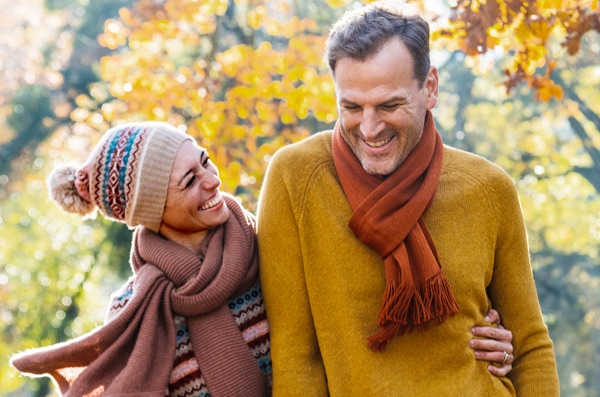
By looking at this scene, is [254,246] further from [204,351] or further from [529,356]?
[529,356]

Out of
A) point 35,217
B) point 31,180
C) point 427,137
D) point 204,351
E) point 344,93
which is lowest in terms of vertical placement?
point 35,217

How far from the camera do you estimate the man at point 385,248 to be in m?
2.75

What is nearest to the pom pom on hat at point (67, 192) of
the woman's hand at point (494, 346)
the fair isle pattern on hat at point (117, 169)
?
the fair isle pattern on hat at point (117, 169)

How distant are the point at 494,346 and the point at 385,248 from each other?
54 cm

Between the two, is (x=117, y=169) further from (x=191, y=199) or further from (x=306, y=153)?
(x=306, y=153)

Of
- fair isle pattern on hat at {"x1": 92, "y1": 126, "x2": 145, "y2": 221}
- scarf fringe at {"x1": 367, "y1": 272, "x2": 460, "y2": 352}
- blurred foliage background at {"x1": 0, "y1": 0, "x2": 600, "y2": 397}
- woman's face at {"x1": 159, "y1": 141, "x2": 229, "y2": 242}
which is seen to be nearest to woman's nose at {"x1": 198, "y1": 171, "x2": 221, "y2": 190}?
woman's face at {"x1": 159, "y1": 141, "x2": 229, "y2": 242}

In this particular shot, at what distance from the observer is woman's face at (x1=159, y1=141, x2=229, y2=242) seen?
2922mm

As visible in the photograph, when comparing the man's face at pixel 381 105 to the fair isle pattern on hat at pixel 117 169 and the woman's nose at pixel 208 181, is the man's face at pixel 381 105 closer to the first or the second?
the woman's nose at pixel 208 181

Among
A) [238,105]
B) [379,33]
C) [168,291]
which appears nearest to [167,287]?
[168,291]

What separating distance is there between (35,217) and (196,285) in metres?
16.7

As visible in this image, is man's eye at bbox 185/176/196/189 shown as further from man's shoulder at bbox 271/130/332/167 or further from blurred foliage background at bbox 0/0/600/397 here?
blurred foliage background at bbox 0/0/600/397

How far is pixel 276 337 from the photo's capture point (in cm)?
280

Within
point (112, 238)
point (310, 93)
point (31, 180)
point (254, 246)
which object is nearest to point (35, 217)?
point (31, 180)

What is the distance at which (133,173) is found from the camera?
288cm
